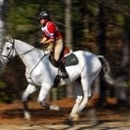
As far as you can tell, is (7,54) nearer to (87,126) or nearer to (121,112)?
(87,126)

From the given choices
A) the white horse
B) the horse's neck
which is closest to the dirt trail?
the white horse

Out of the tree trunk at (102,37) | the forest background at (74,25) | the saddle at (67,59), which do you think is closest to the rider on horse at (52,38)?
the saddle at (67,59)

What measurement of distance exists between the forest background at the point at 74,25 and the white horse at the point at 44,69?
1607mm

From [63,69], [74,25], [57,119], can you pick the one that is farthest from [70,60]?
[74,25]

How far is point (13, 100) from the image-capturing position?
68.3 feet

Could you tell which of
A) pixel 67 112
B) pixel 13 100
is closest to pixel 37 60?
pixel 67 112

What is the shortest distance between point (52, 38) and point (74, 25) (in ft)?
18.2

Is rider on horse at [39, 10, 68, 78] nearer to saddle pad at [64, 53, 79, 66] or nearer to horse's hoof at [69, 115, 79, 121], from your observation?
saddle pad at [64, 53, 79, 66]

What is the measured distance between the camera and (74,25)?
19656mm

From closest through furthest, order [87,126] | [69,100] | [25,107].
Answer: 1. [87,126]
2. [25,107]
3. [69,100]

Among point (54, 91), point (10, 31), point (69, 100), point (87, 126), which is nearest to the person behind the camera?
point (87, 126)

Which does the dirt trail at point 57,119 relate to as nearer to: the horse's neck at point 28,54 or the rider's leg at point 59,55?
the rider's leg at point 59,55

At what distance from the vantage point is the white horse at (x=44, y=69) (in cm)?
1420

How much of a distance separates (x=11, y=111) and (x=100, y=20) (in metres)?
3.73
